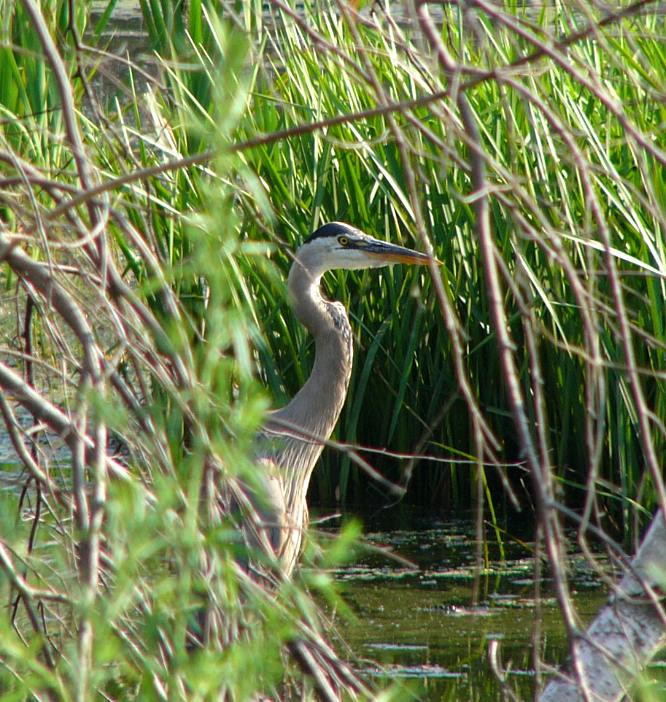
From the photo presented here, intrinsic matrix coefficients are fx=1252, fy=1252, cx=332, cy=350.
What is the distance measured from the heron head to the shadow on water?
3.23 ft

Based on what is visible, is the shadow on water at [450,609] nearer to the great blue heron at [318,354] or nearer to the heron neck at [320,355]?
the great blue heron at [318,354]

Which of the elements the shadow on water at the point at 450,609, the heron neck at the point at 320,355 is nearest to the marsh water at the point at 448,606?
the shadow on water at the point at 450,609

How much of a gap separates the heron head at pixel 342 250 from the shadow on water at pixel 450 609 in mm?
985

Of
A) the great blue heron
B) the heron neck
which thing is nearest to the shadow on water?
the great blue heron

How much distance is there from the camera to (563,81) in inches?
161

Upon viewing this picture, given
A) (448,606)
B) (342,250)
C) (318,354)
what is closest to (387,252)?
(342,250)

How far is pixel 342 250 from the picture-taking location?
399 cm

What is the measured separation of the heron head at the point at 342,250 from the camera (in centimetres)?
399

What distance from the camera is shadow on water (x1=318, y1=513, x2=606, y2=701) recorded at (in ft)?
11.3

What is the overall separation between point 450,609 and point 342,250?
118 cm

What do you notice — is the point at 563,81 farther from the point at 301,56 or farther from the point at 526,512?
the point at 526,512

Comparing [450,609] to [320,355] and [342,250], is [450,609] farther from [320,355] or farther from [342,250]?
[342,250]

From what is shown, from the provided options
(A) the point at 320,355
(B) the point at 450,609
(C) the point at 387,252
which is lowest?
(B) the point at 450,609

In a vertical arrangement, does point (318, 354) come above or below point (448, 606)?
above
